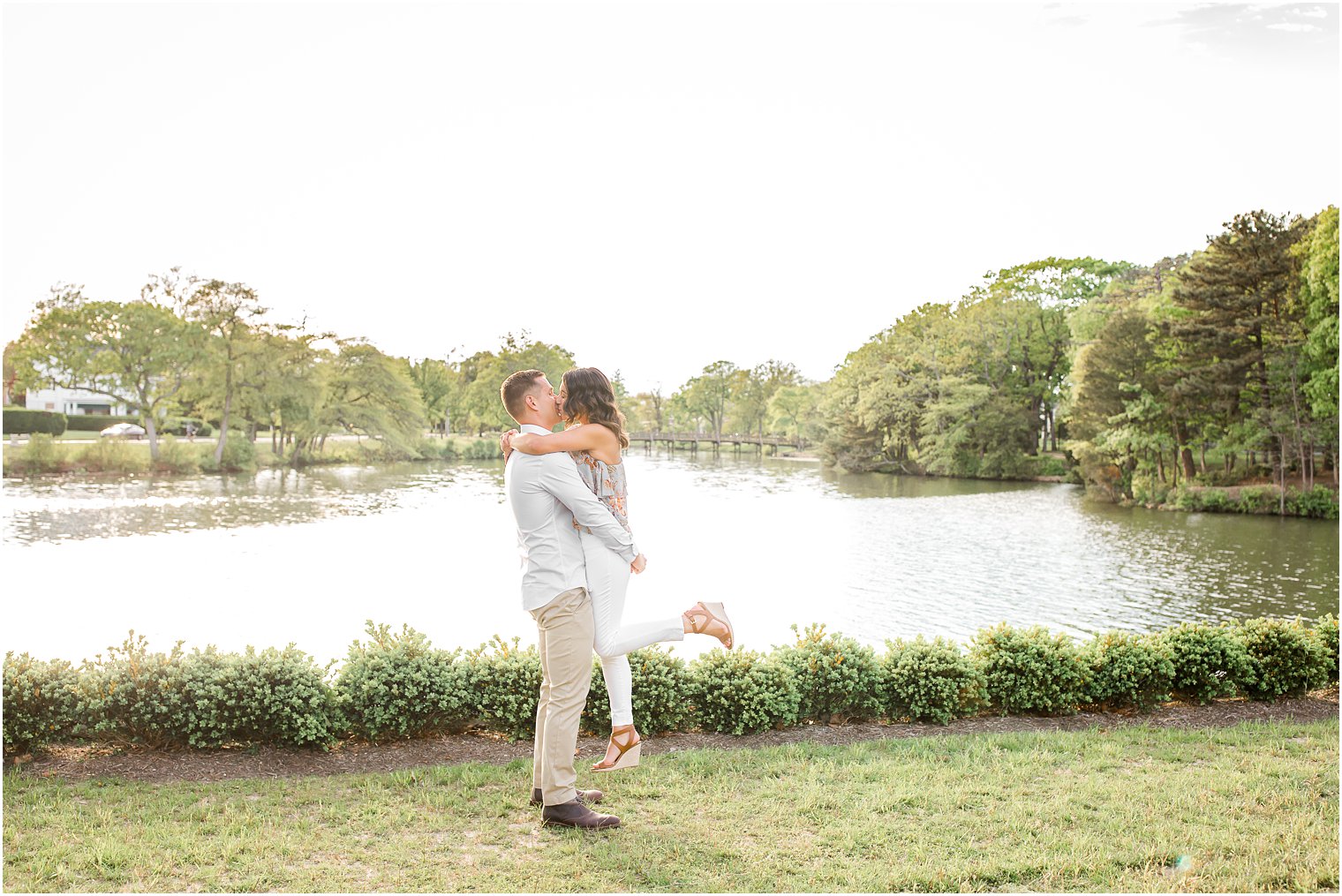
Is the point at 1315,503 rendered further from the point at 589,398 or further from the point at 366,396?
the point at 366,396

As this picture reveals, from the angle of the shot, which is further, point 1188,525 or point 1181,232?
point 1181,232

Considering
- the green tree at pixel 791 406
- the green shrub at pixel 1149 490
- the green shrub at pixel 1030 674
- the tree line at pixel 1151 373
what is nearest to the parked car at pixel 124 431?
the tree line at pixel 1151 373

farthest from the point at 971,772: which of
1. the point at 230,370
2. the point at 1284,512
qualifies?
the point at 230,370

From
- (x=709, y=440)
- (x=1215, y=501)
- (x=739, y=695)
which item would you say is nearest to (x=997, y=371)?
(x=1215, y=501)

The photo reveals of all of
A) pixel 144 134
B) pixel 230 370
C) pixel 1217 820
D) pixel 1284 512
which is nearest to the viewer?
pixel 1217 820

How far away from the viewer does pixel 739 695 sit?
5.48 m

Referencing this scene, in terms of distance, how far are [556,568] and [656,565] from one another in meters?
16.5

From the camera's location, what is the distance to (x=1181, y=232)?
147ft

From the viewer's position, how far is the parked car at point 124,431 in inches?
→ 1592

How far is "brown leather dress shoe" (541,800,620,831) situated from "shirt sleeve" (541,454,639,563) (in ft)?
3.63

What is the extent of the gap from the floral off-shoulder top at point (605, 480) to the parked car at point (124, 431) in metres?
42.4

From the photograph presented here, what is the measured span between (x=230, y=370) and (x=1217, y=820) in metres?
39.4

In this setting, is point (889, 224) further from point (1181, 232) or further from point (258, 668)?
point (258, 668)

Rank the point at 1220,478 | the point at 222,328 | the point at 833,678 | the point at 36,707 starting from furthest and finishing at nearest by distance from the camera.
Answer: the point at 222,328 → the point at 1220,478 → the point at 833,678 → the point at 36,707
